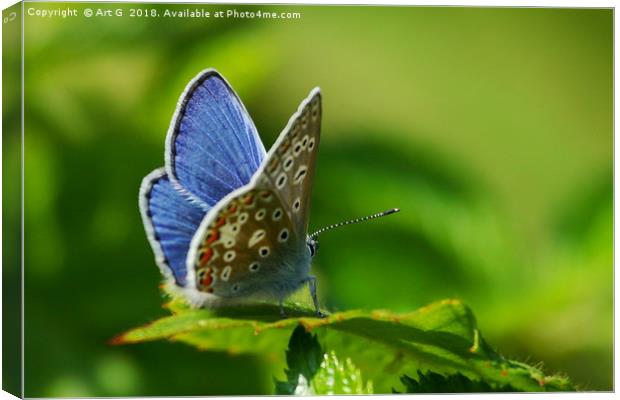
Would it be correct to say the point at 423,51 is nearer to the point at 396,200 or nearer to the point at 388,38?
the point at 388,38

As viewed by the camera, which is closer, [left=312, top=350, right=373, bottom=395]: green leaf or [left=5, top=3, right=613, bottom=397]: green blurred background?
[left=312, top=350, right=373, bottom=395]: green leaf

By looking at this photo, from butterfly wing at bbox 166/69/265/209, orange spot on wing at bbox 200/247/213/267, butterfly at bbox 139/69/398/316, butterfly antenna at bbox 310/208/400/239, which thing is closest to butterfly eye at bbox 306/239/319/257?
butterfly at bbox 139/69/398/316

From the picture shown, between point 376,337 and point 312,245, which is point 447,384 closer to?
point 376,337

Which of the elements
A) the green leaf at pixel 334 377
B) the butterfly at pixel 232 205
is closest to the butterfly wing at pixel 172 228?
the butterfly at pixel 232 205

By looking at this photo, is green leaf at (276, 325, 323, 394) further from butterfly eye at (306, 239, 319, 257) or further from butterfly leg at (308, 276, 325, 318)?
butterfly eye at (306, 239, 319, 257)

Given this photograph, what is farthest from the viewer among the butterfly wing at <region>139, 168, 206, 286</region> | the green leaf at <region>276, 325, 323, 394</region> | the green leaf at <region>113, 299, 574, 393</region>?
the butterfly wing at <region>139, 168, 206, 286</region>

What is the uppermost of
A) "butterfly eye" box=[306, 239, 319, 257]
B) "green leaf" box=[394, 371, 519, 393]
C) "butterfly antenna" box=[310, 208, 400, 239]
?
"butterfly antenna" box=[310, 208, 400, 239]

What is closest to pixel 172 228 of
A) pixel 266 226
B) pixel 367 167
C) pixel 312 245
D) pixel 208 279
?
pixel 208 279
